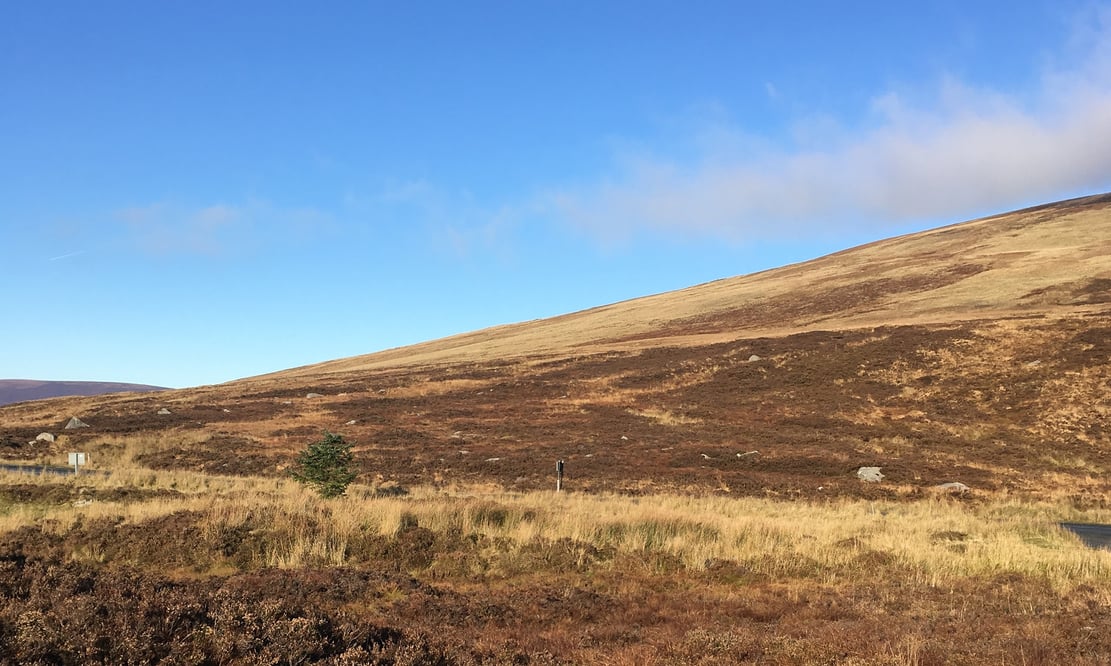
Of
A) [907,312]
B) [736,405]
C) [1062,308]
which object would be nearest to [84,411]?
[736,405]

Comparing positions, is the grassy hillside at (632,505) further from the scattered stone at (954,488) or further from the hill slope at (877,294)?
the hill slope at (877,294)

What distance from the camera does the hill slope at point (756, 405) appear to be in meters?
31.0

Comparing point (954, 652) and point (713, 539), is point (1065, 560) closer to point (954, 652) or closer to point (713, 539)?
point (713, 539)

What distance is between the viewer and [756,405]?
4494 centimetres

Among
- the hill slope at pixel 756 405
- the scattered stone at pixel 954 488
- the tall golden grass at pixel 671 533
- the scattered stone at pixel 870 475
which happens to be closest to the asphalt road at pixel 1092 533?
the tall golden grass at pixel 671 533

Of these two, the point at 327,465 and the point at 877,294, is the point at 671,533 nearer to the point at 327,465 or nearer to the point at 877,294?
the point at 327,465

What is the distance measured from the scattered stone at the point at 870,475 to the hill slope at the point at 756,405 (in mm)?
353

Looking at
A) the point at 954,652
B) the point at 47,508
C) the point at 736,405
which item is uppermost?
the point at 47,508

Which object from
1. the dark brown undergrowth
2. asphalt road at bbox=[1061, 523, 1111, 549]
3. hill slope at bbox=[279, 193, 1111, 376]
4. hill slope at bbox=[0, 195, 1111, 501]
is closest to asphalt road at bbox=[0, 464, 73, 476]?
hill slope at bbox=[0, 195, 1111, 501]

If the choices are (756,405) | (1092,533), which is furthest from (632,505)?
(756,405)

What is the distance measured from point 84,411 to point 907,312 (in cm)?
6980

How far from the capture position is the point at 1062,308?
54250mm

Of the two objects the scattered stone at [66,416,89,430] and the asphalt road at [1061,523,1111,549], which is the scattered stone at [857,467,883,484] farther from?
the scattered stone at [66,416,89,430]

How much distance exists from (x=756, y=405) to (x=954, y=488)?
727 inches
